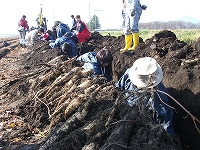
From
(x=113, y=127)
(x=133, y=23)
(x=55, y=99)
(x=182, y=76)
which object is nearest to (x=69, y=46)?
(x=133, y=23)

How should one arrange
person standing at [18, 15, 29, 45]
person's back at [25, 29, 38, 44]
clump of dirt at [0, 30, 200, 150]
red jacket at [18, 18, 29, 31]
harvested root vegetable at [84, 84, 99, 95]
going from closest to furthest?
clump of dirt at [0, 30, 200, 150] < harvested root vegetable at [84, 84, 99, 95] < person's back at [25, 29, 38, 44] < person standing at [18, 15, 29, 45] < red jacket at [18, 18, 29, 31]

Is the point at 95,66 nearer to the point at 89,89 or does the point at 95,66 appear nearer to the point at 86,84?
the point at 86,84

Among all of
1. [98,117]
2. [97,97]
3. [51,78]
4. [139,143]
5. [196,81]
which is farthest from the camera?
[51,78]

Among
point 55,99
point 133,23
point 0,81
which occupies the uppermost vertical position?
point 133,23

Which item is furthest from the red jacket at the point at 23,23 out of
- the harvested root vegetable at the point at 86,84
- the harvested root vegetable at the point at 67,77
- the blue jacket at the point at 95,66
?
the harvested root vegetable at the point at 86,84

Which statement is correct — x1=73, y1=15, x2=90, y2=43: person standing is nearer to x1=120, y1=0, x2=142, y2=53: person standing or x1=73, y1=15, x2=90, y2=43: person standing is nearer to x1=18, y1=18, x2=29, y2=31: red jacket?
x1=120, y1=0, x2=142, y2=53: person standing

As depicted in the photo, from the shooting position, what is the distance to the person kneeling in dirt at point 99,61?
4934 mm

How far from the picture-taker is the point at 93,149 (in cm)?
276

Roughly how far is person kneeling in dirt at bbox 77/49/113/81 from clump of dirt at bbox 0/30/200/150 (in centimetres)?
21

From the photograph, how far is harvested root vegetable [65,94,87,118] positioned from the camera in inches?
163

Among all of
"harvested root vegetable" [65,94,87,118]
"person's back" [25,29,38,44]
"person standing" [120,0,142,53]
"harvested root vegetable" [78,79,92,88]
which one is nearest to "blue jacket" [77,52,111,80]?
"harvested root vegetable" [78,79,92,88]

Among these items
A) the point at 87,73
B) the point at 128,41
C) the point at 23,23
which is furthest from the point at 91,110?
the point at 23,23

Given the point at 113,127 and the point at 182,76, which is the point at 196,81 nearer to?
Result: the point at 182,76

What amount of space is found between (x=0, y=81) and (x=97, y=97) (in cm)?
461
